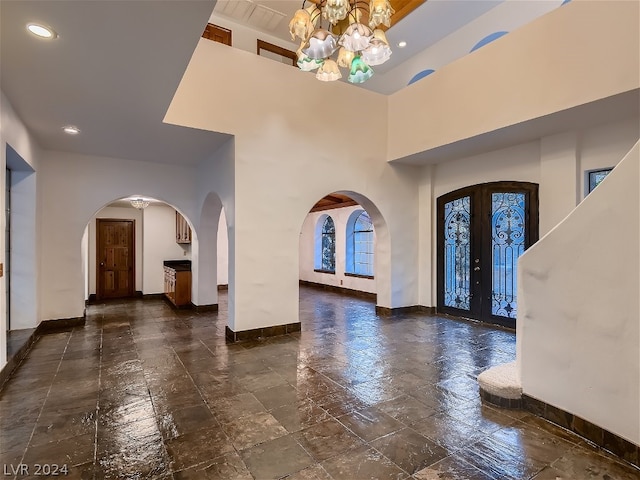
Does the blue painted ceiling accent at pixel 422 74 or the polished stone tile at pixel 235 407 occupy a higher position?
the blue painted ceiling accent at pixel 422 74

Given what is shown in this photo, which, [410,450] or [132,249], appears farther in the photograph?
[132,249]

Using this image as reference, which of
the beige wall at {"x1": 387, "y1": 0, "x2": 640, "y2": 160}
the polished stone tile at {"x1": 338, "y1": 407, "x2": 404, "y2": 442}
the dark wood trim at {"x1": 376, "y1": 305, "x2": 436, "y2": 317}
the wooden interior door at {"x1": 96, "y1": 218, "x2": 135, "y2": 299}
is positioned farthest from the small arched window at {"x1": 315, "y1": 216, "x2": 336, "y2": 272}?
the polished stone tile at {"x1": 338, "y1": 407, "x2": 404, "y2": 442}

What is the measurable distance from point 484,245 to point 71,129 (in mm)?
6422

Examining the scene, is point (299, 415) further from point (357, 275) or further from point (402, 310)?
point (357, 275)

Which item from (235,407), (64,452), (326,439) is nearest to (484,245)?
(326,439)

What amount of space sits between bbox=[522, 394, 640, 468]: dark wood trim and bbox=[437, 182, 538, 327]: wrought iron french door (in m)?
2.88

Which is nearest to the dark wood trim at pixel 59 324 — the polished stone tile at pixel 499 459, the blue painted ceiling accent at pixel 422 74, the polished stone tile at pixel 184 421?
the polished stone tile at pixel 184 421

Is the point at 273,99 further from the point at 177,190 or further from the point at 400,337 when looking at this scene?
the point at 400,337

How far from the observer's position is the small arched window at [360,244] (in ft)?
29.8

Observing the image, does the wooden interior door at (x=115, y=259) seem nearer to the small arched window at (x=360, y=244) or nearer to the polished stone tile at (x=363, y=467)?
the small arched window at (x=360, y=244)

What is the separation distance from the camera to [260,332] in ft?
16.2

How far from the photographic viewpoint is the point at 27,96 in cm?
348

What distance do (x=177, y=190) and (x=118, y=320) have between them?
2617 millimetres

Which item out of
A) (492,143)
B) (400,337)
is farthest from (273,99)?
(400,337)
